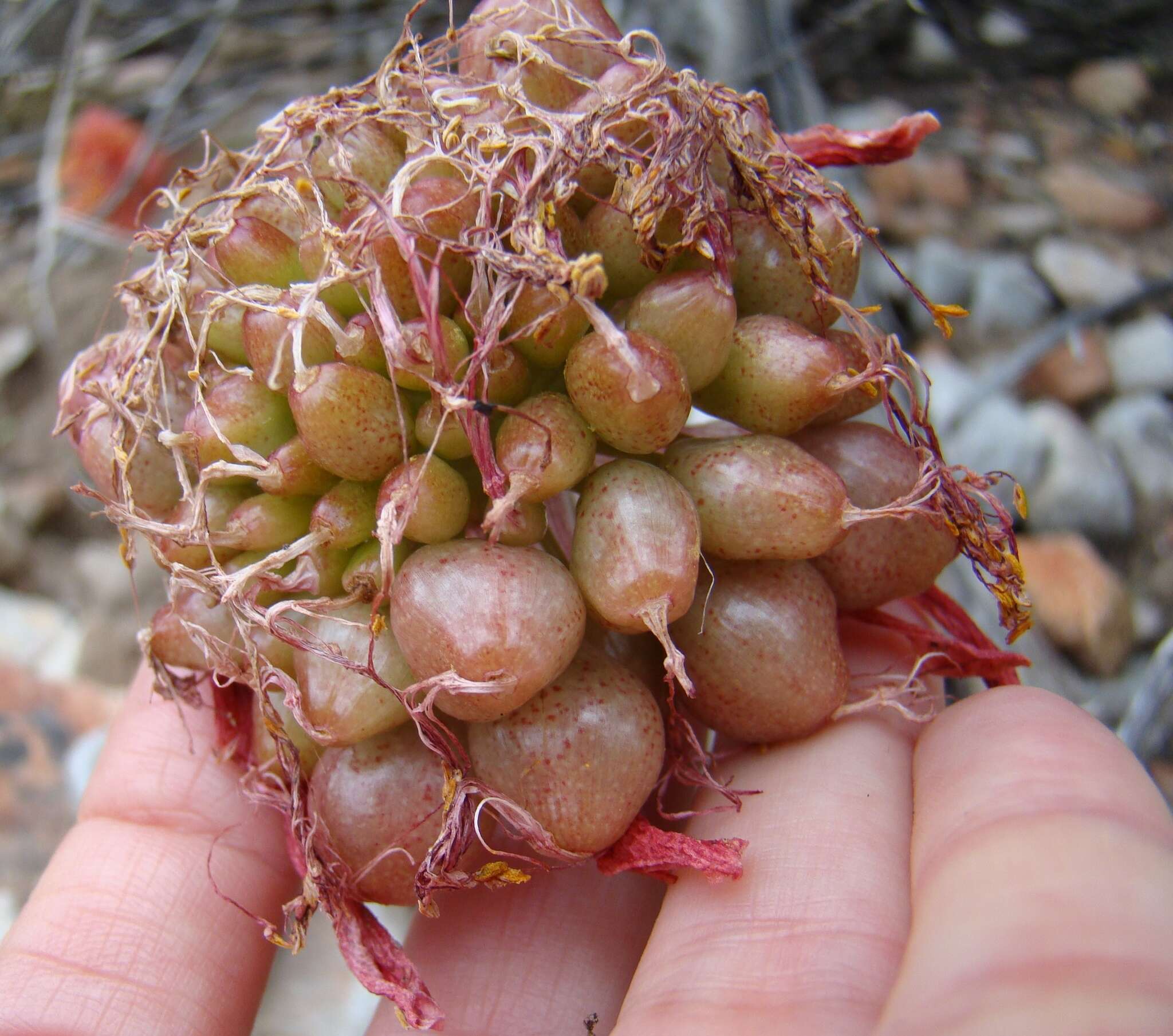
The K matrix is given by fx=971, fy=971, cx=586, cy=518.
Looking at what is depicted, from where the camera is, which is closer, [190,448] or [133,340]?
[190,448]

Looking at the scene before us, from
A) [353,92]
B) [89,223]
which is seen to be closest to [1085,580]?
[353,92]

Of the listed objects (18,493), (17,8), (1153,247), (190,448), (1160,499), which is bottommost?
(1160,499)

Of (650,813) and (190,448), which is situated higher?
(190,448)

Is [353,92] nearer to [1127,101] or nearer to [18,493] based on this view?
[18,493]

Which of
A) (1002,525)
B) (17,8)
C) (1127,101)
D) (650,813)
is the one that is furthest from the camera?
(17,8)

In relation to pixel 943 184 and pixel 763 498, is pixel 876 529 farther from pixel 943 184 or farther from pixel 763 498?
pixel 943 184

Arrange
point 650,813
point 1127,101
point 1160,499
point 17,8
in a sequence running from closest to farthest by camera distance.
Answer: point 650,813
point 1160,499
point 1127,101
point 17,8

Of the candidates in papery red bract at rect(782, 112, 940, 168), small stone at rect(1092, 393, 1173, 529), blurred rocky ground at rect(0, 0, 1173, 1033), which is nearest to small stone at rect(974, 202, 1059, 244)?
blurred rocky ground at rect(0, 0, 1173, 1033)

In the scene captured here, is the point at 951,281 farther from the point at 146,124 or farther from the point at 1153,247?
the point at 146,124
